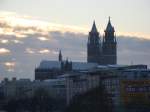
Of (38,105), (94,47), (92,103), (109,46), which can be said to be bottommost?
(38,105)

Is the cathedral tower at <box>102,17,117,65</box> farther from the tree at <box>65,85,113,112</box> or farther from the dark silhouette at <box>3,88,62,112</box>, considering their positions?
the tree at <box>65,85,113,112</box>

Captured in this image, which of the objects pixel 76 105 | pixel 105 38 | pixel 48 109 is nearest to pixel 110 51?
pixel 105 38

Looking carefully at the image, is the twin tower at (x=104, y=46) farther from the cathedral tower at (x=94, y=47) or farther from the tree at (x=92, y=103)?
the tree at (x=92, y=103)

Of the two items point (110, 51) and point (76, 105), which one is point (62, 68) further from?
point (76, 105)

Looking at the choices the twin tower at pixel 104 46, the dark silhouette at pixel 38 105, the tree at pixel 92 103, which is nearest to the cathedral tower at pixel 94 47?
the twin tower at pixel 104 46

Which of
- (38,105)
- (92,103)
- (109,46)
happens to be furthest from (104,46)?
(92,103)

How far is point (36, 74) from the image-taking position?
654 feet

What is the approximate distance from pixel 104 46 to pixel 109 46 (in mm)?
1104

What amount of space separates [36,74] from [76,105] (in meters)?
119

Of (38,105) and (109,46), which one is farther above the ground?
(109,46)

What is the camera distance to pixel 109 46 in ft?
570

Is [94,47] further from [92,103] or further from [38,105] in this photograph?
[92,103]

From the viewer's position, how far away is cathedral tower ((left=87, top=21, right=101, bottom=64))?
17538cm

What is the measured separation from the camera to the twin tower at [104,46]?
6826 inches
